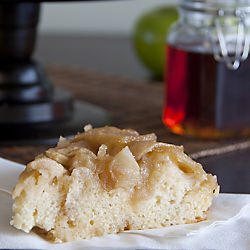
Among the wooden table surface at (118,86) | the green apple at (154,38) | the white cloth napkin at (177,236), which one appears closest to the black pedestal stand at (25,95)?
the wooden table surface at (118,86)

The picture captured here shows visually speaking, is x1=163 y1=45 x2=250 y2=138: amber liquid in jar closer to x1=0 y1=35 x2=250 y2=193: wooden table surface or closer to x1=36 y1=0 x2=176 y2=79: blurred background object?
x1=0 y1=35 x2=250 y2=193: wooden table surface

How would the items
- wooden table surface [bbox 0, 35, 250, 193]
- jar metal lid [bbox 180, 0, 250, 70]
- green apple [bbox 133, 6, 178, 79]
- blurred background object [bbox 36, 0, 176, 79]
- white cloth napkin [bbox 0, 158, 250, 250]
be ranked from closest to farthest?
white cloth napkin [bbox 0, 158, 250, 250] → wooden table surface [bbox 0, 35, 250, 193] → jar metal lid [bbox 180, 0, 250, 70] → green apple [bbox 133, 6, 178, 79] → blurred background object [bbox 36, 0, 176, 79]

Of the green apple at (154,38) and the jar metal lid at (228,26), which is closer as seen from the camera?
the jar metal lid at (228,26)

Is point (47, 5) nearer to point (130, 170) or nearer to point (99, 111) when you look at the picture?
point (99, 111)

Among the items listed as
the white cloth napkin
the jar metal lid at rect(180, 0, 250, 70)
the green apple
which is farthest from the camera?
the green apple

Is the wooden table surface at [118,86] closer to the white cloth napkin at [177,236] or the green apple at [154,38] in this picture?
the green apple at [154,38]

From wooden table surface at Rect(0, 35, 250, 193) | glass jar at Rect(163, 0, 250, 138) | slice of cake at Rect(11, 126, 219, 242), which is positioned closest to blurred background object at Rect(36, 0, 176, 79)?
wooden table surface at Rect(0, 35, 250, 193)

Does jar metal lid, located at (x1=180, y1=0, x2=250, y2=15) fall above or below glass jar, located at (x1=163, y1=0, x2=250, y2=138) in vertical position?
above
